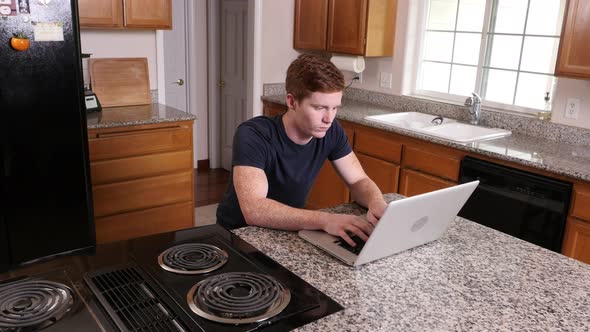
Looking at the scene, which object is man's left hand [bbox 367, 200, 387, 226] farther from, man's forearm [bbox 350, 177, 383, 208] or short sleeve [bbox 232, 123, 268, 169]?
short sleeve [bbox 232, 123, 268, 169]

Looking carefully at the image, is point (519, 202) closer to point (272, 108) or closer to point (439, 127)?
point (439, 127)

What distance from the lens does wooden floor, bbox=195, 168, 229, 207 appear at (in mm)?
4449

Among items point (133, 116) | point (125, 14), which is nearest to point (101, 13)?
point (125, 14)

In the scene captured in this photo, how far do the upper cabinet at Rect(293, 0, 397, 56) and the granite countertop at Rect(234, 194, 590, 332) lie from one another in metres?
2.53

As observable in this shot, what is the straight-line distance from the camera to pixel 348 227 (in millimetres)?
1420

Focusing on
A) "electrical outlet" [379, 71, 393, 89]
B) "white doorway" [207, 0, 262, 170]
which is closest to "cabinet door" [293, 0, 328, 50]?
"white doorway" [207, 0, 262, 170]

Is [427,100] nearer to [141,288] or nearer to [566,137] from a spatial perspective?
[566,137]

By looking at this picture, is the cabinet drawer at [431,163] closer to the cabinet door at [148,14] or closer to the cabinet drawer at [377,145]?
the cabinet drawer at [377,145]

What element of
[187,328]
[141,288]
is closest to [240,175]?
[141,288]

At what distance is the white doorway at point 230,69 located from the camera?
170 inches

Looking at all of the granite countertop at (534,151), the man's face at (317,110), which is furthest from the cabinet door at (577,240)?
the man's face at (317,110)

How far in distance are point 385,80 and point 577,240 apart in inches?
80.0

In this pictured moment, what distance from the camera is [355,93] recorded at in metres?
4.35

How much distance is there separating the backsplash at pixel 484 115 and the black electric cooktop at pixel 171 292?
7.96ft
